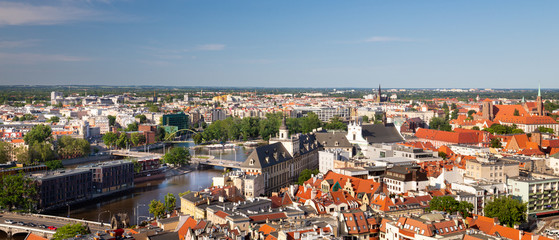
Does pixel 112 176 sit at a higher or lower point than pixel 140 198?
higher

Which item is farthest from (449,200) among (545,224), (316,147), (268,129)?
(268,129)

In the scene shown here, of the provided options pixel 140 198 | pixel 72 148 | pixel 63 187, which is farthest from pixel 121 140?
pixel 63 187

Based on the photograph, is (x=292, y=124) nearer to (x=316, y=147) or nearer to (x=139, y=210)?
(x=316, y=147)

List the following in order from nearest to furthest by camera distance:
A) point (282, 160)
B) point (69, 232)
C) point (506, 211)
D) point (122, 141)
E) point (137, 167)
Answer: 1. point (69, 232)
2. point (506, 211)
3. point (282, 160)
4. point (137, 167)
5. point (122, 141)

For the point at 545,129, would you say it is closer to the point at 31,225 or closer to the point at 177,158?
the point at 177,158

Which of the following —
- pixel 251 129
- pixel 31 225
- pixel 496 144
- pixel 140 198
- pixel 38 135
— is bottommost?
pixel 140 198

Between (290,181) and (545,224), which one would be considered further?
(290,181)

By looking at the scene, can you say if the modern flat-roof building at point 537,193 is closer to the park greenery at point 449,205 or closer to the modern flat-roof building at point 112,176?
Result: the park greenery at point 449,205
